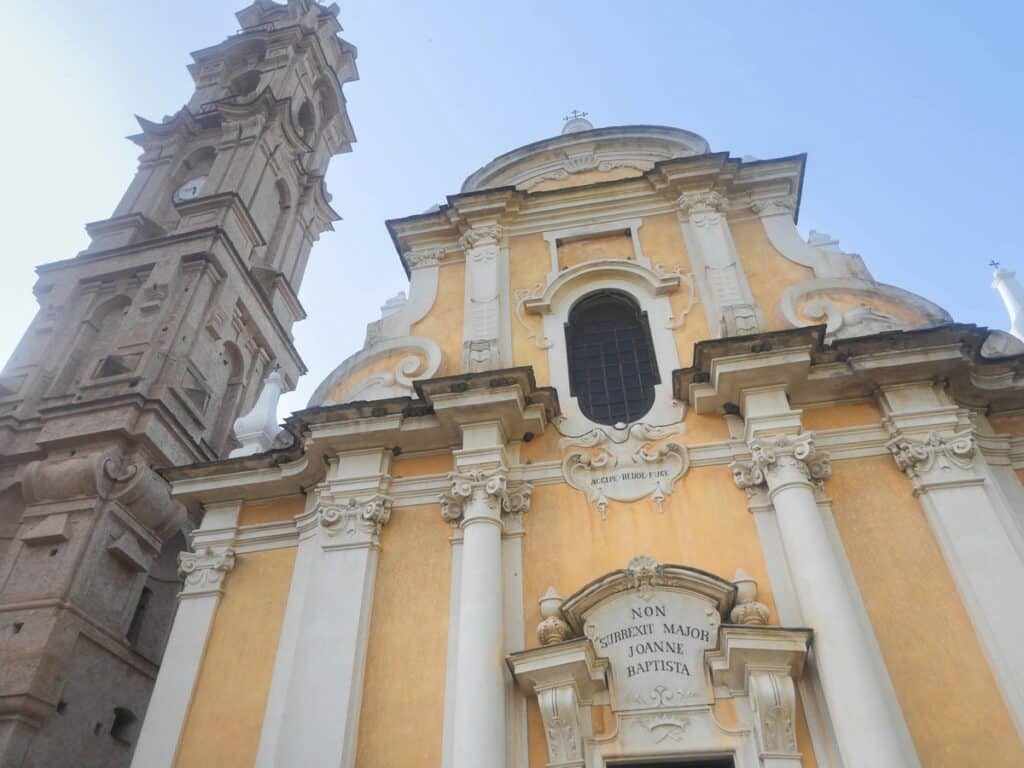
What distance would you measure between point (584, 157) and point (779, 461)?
7.21 m

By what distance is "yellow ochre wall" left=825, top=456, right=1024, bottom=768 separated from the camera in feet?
24.0

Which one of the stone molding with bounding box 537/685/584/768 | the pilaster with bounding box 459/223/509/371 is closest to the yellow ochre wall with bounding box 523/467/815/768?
the stone molding with bounding box 537/685/584/768

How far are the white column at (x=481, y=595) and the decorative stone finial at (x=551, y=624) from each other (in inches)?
16.6

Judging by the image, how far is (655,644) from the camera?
830 centimetres

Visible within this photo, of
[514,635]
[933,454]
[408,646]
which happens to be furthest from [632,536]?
[933,454]

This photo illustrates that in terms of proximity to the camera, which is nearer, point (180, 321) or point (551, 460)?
point (551, 460)

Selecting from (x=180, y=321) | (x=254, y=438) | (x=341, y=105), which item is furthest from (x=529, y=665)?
(x=341, y=105)

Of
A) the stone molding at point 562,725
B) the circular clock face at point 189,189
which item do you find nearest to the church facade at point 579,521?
the stone molding at point 562,725

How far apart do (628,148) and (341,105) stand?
56.9 ft

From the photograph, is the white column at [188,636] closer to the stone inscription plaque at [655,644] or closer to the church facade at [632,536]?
the church facade at [632,536]

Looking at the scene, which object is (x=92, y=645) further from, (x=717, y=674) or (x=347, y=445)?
(x=717, y=674)

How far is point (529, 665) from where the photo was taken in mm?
8070

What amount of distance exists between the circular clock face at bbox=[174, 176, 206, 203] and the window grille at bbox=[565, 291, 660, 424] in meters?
13.7

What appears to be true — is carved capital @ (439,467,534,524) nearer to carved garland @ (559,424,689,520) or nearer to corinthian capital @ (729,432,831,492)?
carved garland @ (559,424,689,520)
